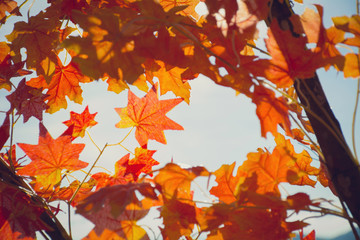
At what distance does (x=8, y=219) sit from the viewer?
0.72 meters

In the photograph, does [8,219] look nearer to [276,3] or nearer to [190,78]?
[190,78]

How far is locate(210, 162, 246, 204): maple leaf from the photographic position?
756mm

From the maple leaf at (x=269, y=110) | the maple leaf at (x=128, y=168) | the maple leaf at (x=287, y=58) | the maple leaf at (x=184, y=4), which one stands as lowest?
the maple leaf at (x=128, y=168)

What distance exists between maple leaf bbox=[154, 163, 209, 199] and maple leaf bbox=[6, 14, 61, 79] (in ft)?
2.15

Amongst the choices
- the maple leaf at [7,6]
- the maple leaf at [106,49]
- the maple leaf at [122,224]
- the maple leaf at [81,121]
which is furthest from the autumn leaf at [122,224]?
the maple leaf at [7,6]

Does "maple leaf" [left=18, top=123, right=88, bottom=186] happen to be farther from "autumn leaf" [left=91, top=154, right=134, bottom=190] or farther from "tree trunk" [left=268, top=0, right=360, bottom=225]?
"tree trunk" [left=268, top=0, right=360, bottom=225]

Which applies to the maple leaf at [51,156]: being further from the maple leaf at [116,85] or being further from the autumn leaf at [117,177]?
the maple leaf at [116,85]

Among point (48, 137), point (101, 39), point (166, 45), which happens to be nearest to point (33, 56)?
point (48, 137)

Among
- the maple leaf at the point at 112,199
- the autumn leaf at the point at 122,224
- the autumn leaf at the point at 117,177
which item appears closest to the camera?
the maple leaf at the point at 112,199

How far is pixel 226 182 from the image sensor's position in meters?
0.77

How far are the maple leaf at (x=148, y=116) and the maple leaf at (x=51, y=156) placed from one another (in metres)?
0.27

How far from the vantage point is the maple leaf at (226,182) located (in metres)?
0.76

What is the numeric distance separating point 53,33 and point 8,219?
655 mm

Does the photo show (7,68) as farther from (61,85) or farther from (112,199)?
(112,199)
